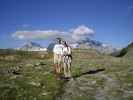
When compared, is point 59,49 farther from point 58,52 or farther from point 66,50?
point 66,50

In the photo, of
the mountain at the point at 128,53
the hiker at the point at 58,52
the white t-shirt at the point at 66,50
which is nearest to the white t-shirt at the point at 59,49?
the hiker at the point at 58,52

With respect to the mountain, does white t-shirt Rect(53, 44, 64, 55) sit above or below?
above

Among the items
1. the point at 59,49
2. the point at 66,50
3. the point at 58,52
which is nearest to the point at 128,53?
the point at 66,50

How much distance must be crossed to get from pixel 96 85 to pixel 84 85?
127cm

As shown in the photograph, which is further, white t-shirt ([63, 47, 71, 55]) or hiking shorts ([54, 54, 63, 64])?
hiking shorts ([54, 54, 63, 64])

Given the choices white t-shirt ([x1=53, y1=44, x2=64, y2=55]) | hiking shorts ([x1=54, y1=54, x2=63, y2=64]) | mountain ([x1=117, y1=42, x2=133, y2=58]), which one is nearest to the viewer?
white t-shirt ([x1=53, y1=44, x2=64, y2=55])

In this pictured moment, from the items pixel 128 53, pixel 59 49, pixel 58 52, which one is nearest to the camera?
pixel 59 49

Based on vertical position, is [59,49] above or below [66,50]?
above

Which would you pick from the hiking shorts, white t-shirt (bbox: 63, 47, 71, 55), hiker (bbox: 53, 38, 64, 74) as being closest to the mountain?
hiker (bbox: 53, 38, 64, 74)

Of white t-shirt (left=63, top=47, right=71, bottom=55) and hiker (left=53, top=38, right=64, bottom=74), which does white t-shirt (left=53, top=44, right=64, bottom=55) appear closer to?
hiker (left=53, top=38, right=64, bottom=74)

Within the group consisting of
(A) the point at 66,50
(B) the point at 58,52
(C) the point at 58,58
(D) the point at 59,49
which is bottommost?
(C) the point at 58,58

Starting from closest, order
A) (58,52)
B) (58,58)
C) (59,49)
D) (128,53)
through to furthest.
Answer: (59,49)
(58,52)
(58,58)
(128,53)

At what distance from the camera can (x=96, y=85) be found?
2359 centimetres

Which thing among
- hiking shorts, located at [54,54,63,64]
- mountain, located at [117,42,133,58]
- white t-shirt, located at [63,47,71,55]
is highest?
white t-shirt, located at [63,47,71,55]
